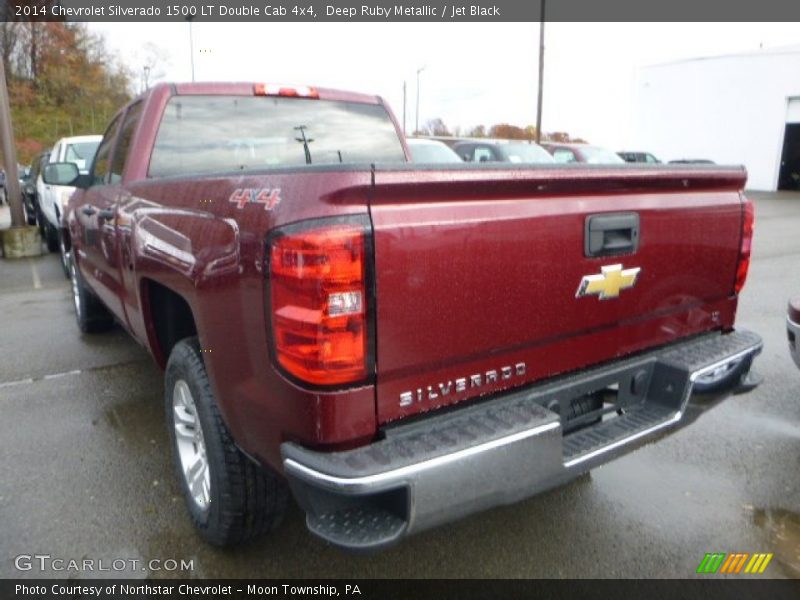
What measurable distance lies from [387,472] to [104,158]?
3570mm

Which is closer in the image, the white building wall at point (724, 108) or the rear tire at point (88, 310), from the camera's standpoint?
the rear tire at point (88, 310)

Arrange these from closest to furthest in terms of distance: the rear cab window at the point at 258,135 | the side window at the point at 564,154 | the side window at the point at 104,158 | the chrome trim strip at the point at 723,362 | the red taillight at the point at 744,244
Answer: the chrome trim strip at the point at 723,362 < the red taillight at the point at 744,244 < the rear cab window at the point at 258,135 < the side window at the point at 104,158 < the side window at the point at 564,154

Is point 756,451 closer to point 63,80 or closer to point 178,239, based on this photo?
point 178,239

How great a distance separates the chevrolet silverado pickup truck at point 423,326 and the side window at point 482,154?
11143mm

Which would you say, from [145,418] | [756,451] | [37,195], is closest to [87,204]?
[145,418]

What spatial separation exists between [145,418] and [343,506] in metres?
2.51

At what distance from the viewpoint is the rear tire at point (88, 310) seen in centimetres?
545

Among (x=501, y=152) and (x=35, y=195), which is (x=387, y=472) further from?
(x=35, y=195)

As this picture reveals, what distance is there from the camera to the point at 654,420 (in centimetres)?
238

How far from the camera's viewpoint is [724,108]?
28859 mm

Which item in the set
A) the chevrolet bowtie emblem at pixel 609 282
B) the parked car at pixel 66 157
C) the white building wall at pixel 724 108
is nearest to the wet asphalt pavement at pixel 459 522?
the chevrolet bowtie emblem at pixel 609 282

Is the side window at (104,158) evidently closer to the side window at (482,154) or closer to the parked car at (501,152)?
the parked car at (501,152)

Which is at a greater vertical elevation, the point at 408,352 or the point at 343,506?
the point at 408,352
